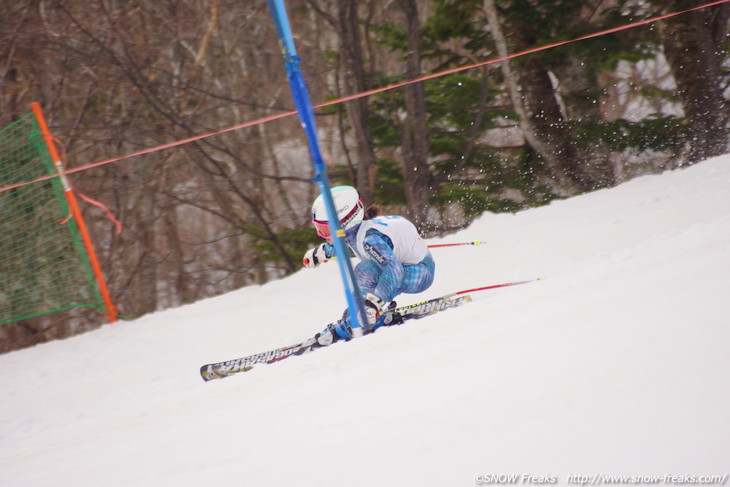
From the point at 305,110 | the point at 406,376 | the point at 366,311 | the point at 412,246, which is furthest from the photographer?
the point at 412,246

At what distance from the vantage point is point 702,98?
28.3 ft

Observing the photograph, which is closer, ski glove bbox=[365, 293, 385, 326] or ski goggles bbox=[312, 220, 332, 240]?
ski glove bbox=[365, 293, 385, 326]

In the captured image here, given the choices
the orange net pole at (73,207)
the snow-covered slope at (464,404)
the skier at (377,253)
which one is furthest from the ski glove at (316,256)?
the orange net pole at (73,207)

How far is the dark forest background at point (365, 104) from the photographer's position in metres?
8.68

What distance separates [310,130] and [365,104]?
589cm

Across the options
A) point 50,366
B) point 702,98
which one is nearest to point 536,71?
point 702,98

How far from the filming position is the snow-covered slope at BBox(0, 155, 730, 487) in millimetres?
1610

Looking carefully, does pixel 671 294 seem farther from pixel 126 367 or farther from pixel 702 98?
pixel 702 98

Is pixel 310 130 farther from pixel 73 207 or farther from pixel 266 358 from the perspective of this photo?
pixel 73 207

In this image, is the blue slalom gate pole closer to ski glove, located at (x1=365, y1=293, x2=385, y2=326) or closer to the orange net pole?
ski glove, located at (x1=365, y1=293, x2=385, y2=326)

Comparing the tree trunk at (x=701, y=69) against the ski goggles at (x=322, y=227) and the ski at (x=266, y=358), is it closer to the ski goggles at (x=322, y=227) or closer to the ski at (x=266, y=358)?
the ski at (x=266, y=358)

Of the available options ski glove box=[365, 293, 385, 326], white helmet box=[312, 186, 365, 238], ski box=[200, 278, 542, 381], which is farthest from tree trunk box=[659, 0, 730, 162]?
ski glove box=[365, 293, 385, 326]

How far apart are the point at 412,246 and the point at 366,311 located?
2.59 ft

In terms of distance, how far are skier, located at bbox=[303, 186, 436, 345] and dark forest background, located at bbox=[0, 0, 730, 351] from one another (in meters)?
4.31
